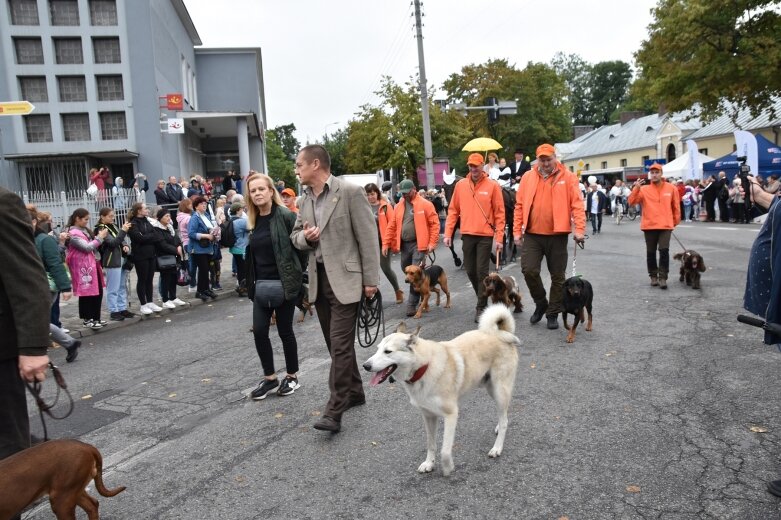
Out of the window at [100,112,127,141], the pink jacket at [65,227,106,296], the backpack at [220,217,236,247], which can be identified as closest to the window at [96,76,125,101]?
the window at [100,112,127,141]

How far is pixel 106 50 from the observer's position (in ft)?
88.2

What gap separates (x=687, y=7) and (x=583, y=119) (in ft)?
284

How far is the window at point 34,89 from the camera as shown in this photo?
2722cm

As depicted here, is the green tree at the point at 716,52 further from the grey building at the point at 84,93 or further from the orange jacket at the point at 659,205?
the grey building at the point at 84,93

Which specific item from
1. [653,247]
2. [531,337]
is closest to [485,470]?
[531,337]

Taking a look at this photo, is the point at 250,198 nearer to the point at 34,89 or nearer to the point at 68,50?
the point at 68,50

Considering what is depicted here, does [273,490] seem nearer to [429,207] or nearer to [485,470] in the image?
[485,470]

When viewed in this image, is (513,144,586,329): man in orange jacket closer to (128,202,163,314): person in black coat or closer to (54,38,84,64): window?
(128,202,163,314): person in black coat

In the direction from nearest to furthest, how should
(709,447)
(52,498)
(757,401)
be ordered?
(52,498)
(709,447)
(757,401)

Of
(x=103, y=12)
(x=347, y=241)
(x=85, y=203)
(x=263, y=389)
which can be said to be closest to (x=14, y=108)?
(x=263, y=389)

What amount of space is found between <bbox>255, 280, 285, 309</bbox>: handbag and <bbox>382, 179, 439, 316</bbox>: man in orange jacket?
4.36m

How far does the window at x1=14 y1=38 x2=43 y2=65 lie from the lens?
26844 millimetres

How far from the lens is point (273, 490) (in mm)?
3715

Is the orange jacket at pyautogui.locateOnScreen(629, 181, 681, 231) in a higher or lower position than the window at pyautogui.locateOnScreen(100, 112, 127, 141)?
lower
